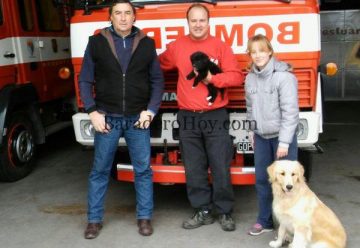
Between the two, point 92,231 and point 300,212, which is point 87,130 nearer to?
point 92,231

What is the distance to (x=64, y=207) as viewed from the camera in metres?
4.84

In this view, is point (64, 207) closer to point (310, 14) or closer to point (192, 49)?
point (192, 49)

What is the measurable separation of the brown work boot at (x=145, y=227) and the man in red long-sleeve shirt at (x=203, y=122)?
309mm

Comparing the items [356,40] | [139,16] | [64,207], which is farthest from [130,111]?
[356,40]

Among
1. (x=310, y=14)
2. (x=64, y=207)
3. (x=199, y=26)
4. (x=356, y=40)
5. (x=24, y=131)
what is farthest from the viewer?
(x=356, y=40)

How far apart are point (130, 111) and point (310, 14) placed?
5.34ft

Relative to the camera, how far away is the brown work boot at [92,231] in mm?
4031

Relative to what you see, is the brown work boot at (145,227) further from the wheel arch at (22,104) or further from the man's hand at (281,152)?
the wheel arch at (22,104)

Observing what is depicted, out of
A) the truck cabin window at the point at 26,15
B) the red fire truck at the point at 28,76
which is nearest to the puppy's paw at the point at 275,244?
the red fire truck at the point at 28,76

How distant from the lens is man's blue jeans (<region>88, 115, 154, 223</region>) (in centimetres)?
384

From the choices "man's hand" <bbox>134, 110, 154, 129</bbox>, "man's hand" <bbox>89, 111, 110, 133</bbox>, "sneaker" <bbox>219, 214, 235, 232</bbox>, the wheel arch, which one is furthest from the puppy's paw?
the wheel arch

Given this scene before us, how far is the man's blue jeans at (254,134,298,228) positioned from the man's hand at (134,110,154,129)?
33.0 inches

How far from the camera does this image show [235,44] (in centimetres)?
402

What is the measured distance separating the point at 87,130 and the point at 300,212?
1.98m
